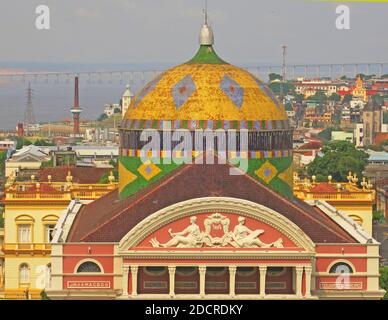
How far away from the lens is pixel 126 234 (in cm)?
5222

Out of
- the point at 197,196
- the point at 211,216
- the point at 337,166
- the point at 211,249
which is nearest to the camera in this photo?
the point at 211,216

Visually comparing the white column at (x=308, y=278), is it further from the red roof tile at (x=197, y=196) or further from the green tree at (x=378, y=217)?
the green tree at (x=378, y=217)

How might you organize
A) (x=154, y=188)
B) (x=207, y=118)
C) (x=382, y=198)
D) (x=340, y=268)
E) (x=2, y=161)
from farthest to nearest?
1. (x=2, y=161)
2. (x=382, y=198)
3. (x=207, y=118)
4. (x=154, y=188)
5. (x=340, y=268)

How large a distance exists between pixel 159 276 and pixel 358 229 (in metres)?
7.26

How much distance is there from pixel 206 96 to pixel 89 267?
9700 millimetres

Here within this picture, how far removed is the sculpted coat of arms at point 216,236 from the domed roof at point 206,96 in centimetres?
869

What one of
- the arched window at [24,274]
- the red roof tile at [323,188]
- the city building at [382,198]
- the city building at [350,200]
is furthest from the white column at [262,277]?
the city building at [382,198]

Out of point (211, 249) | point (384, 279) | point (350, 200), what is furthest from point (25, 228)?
point (211, 249)

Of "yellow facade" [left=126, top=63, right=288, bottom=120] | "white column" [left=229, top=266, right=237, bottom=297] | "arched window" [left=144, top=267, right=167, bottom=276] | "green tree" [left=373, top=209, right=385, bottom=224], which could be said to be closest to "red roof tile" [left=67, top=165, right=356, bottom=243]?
"arched window" [left=144, top=267, right=167, bottom=276]

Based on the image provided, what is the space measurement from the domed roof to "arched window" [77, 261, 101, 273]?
341 inches

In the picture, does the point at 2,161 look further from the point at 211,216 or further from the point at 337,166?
the point at 211,216

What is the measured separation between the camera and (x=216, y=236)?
51969 millimetres
